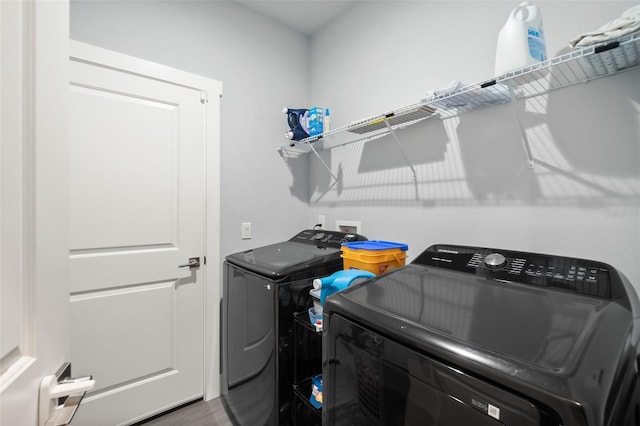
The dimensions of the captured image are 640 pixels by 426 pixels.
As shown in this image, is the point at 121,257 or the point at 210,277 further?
the point at 210,277

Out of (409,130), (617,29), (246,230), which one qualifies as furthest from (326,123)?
(617,29)

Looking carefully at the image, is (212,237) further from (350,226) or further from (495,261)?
(495,261)

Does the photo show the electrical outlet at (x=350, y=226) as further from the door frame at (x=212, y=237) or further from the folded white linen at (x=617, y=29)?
the folded white linen at (x=617, y=29)

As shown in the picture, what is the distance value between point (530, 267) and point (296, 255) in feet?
3.72

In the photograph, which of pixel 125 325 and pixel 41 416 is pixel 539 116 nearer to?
pixel 41 416

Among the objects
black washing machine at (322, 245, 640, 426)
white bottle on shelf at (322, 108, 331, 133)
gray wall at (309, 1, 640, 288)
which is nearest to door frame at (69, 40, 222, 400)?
white bottle on shelf at (322, 108, 331, 133)

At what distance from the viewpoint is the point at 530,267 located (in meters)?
1.02

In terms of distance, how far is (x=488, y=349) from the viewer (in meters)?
0.60

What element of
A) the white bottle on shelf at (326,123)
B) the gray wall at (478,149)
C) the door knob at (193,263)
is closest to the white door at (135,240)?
the door knob at (193,263)

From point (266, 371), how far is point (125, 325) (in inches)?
37.8

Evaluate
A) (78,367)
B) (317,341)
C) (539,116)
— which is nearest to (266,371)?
(317,341)

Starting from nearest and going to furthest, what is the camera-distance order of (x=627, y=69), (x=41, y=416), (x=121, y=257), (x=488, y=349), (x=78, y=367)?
1. (x=41, y=416)
2. (x=488, y=349)
3. (x=627, y=69)
4. (x=78, y=367)
5. (x=121, y=257)

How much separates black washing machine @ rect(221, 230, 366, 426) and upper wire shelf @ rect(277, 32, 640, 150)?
82 centimetres

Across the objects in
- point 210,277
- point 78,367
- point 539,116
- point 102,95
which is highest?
point 102,95
